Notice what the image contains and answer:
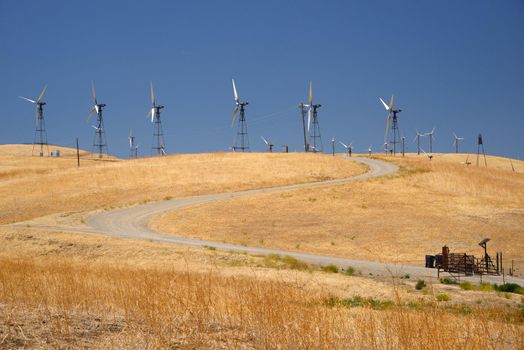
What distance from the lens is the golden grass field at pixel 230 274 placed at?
26.2ft

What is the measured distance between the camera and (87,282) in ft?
47.9

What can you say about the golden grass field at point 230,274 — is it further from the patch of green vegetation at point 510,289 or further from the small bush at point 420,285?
the patch of green vegetation at point 510,289

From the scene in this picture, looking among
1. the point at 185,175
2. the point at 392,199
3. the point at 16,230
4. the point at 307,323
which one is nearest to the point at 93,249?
the point at 16,230

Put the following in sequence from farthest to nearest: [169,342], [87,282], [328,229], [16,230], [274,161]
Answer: [274,161] < [328,229] < [16,230] < [87,282] < [169,342]

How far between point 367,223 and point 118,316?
5234 centimetres

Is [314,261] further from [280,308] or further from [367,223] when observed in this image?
[280,308]

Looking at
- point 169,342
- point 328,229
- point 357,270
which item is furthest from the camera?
point 328,229

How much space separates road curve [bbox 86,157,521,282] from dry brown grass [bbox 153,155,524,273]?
287 cm

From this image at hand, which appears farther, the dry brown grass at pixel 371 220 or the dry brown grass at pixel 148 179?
the dry brown grass at pixel 148 179

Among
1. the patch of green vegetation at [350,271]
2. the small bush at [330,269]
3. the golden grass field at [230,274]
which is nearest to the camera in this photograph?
the golden grass field at [230,274]

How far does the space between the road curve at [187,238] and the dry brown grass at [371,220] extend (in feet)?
9.42

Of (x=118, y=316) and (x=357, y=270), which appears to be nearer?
(x=118, y=316)

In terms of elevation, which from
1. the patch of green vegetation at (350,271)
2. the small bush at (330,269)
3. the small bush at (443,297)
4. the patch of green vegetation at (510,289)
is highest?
the small bush at (443,297)

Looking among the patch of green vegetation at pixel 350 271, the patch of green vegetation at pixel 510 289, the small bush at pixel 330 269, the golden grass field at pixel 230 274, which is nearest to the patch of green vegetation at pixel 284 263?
the golden grass field at pixel 230 274
